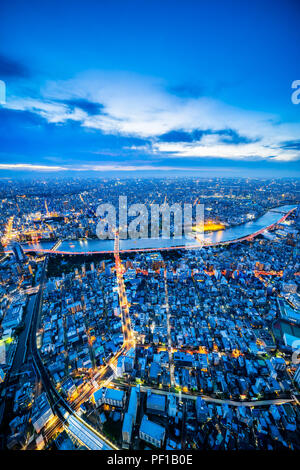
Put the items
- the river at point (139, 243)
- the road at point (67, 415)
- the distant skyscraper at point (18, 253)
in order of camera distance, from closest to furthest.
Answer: the road at point (67, 415), the distant skyscraper at point (18, 253), the river at point (139, 243)

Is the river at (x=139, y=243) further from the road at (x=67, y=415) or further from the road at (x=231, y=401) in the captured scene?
the road at (x=231, y=401)

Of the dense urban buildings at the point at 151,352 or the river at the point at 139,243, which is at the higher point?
the river at the point at 139,243

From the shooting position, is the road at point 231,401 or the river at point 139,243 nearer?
the road at point 231,401

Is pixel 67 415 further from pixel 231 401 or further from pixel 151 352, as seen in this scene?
pixel 231 401
